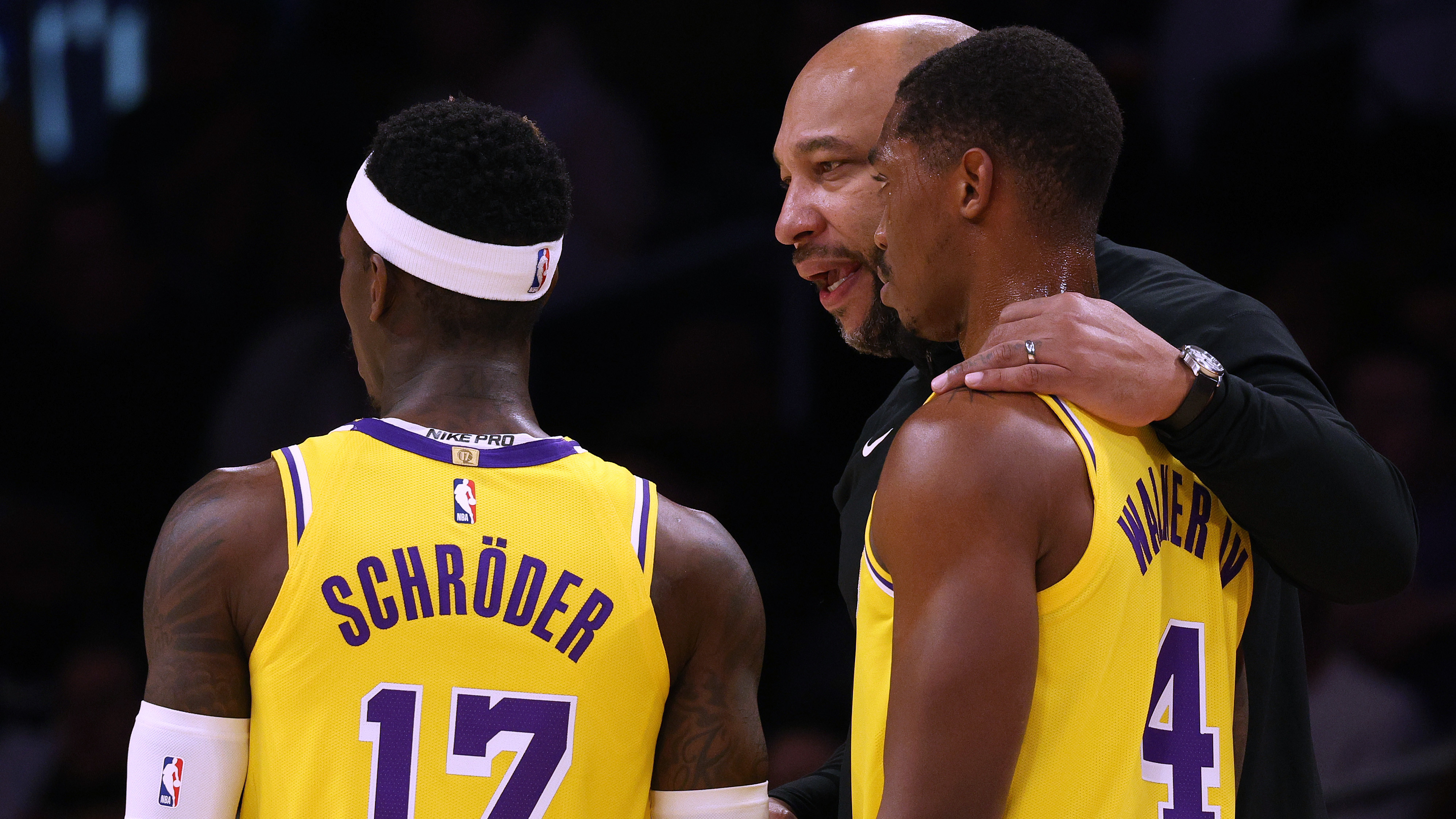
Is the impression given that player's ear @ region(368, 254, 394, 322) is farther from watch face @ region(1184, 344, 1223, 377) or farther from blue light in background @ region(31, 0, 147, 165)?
blue light in background @ region(31, 0, 147, 165)

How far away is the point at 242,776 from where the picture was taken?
161cm

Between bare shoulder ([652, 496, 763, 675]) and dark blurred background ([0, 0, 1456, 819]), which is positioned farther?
dark blurred background ([0, 0, 1456, 819])

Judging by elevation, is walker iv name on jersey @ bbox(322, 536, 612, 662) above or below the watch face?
below

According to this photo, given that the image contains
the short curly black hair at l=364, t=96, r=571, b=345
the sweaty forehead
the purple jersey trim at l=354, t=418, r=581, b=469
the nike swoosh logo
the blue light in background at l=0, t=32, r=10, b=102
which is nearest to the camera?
the purple jersey trim at l=354, t=418, r=581, b=469

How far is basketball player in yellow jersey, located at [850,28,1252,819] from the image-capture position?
1341mm

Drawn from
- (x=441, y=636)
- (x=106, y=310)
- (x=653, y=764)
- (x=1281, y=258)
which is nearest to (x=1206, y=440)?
(x=653, y=764)

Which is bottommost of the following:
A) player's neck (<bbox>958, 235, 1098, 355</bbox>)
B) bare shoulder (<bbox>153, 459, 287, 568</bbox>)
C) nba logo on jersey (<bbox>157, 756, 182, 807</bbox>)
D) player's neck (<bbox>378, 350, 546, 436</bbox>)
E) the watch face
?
nba logo on jersey (<bbox>157, 756, 182, 807</bbox>)

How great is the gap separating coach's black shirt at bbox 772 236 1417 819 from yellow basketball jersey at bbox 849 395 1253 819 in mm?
76

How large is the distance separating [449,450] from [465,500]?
7 centimetres

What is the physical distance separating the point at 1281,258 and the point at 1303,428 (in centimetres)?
361

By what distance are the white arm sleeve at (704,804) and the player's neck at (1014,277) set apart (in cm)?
65

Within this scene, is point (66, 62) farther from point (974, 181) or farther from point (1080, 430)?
point (1080, 430)

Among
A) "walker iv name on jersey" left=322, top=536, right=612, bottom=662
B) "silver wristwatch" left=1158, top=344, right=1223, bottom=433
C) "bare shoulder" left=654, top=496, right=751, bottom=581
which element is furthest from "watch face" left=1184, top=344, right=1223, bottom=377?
"walker iv name on jersey" left=322, top=536, right=612, bottom=662

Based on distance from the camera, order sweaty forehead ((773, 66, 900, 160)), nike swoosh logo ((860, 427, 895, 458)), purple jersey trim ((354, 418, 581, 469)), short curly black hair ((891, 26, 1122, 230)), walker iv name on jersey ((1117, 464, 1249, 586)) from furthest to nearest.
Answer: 1. sweaty forehead ((773, 66, 900, 160))
2. nike swoosh logo ((860, 427, 895, 458))
3. purple jersey trim ((354, 418, 581, 469))
4. short curly black hair ((891, 26, 1122, 230))
5. walker iv name on jersey ((1117, 464, 1249, 586))
